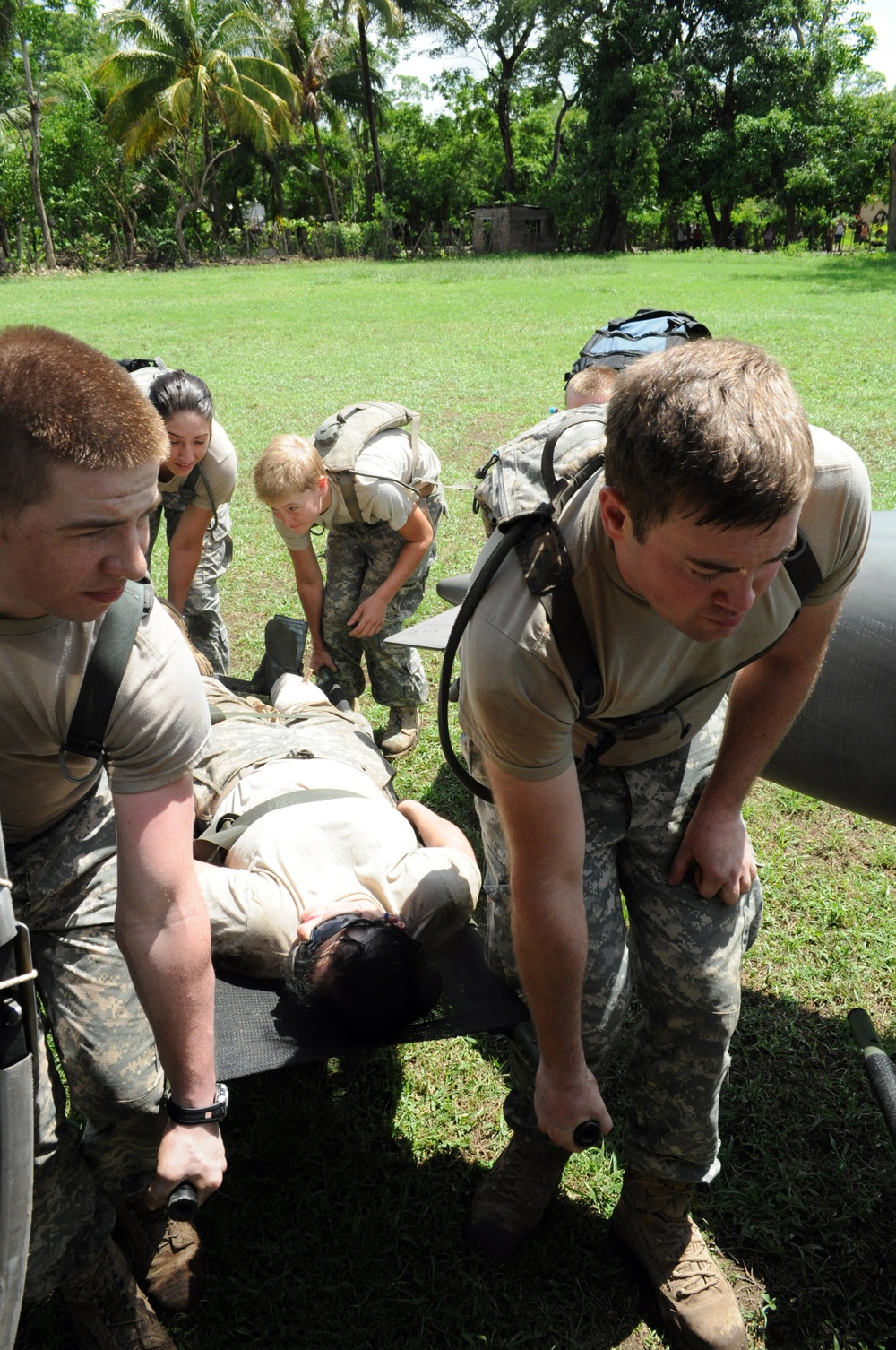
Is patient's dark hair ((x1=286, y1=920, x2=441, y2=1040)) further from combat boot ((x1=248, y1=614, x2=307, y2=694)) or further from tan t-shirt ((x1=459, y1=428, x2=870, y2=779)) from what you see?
combat boot ((x1=248, y1=614, x2=307, y2=694))

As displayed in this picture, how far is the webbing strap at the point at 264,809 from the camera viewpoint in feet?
10.6

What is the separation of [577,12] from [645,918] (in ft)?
128

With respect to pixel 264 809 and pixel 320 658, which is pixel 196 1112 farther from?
pixel 320 658

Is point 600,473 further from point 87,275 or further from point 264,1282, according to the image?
point 87,275

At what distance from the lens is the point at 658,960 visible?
7.65ft

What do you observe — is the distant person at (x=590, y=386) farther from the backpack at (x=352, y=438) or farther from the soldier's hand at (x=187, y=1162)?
the soldier's hand at (x=187, y=1162)

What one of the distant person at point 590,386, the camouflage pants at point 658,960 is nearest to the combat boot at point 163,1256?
the camouflage pants at point 658,960

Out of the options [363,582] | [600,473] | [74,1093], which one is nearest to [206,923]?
[74,1093]

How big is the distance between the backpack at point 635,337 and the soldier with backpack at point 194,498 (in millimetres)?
→ 1591

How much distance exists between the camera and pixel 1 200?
3344cm

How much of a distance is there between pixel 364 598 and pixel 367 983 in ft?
8.62

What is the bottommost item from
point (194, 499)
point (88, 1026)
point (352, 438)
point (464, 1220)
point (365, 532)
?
point (464, 1220)

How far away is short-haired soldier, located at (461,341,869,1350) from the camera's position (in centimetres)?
165

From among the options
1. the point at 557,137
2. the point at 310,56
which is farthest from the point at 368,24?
the point at 557,137
